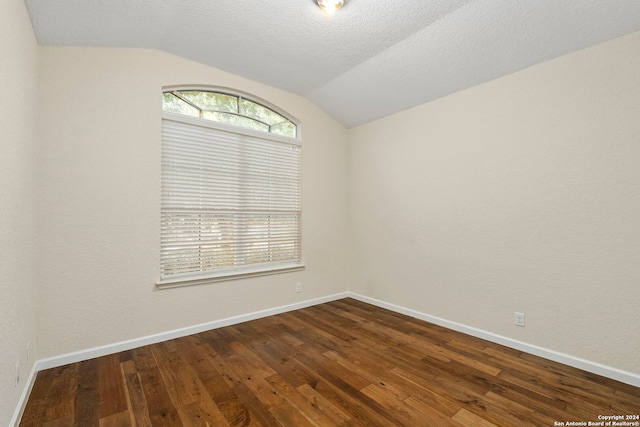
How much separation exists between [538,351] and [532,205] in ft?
4.29

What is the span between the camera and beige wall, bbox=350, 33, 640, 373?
221 cm

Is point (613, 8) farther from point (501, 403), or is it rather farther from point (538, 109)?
point (501, 403)

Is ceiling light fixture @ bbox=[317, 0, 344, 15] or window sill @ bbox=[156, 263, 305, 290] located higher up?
ceiling light fixture @ bbox=[317, 0, 344, 15]

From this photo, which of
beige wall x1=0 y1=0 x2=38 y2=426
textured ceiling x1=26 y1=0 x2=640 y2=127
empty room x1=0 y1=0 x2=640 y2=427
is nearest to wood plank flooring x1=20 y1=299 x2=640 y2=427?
empty room x1=0 y1=0 x2=640 y2=427

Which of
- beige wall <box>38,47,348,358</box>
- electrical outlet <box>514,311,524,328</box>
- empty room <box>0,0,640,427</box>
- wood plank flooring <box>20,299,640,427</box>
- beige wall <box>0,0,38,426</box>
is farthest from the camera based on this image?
electrical outlet <box>514,311,524,328</box>

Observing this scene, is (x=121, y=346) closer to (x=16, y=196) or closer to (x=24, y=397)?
(x=24, y=397)

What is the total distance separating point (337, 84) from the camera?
3566 mm

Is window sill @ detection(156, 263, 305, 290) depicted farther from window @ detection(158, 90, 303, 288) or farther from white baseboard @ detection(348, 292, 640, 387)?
white baseboard @ detection(348, 292, 640, 387)

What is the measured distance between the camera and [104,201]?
8.48 ft

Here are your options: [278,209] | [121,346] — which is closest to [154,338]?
[121,346]

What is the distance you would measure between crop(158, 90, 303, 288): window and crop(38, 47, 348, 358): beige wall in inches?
7.1

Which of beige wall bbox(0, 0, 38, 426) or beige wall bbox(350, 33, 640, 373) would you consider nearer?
beige wall bbox(0, 0, 38, 426)

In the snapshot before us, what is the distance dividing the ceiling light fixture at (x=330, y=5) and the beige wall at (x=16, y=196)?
6.26 ft

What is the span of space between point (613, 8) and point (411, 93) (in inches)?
66.3
